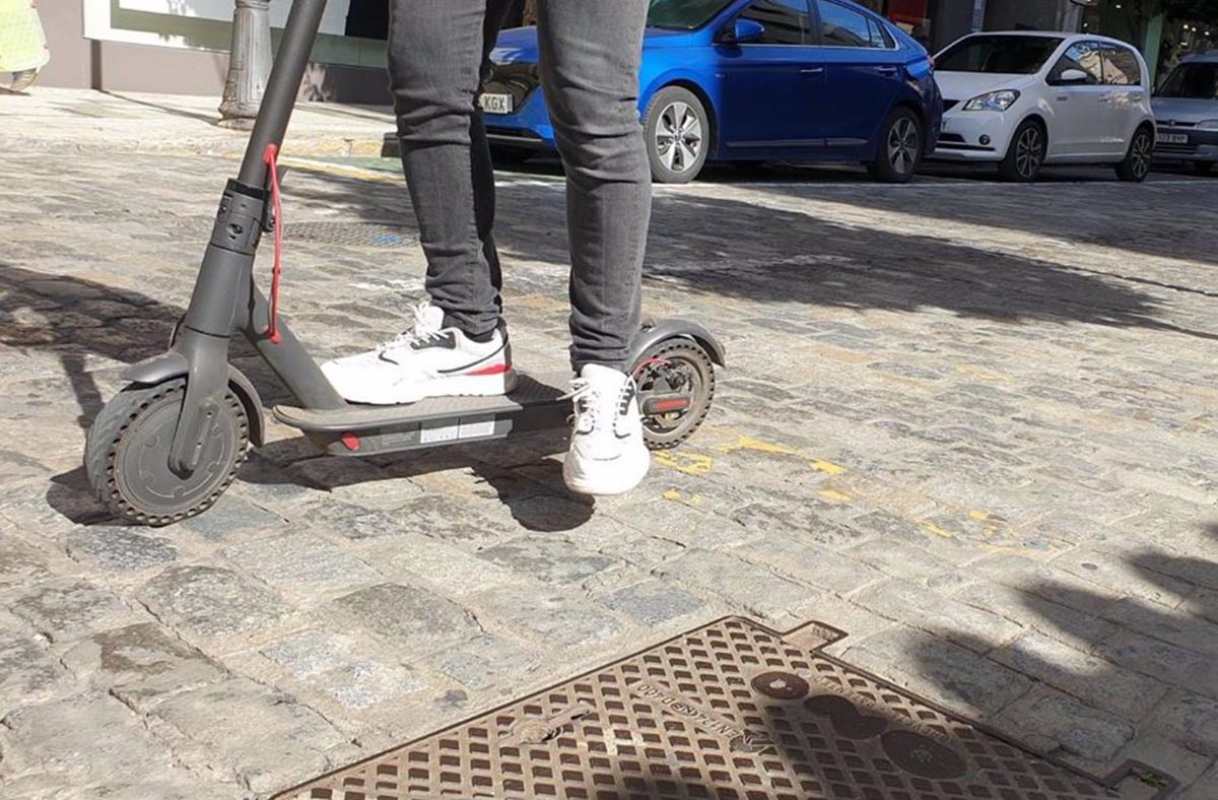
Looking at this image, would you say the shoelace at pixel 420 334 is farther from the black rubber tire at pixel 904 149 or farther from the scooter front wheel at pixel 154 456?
the black rubber tire at pixel 904 149

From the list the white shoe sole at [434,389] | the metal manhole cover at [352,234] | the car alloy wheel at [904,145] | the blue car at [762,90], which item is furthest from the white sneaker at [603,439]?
the car alloy wheel at [904,145]

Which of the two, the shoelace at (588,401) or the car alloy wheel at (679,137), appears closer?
the shoelace at (588,401)

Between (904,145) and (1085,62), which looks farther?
(1085,62)

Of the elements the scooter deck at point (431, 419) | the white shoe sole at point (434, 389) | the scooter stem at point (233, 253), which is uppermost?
the scooter stem at point (233, 253)

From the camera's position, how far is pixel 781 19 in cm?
1298

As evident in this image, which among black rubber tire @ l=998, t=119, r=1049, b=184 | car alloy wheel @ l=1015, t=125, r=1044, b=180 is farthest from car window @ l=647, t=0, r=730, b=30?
car alloy wheel @ l=1015, t=125, r=1044, b=180

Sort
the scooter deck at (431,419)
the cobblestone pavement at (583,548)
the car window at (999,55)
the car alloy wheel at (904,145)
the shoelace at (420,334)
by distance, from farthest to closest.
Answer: the car window at (999,55) < the car alloy wheel at (904,145) < the shoelace at (420,334) < the scooter deck at (431,419) < the cobblestone pavement at (583,548)

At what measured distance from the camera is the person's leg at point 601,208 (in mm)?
2928

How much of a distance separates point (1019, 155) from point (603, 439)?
46.3 feet

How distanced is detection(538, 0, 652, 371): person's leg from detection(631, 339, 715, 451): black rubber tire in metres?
0.35

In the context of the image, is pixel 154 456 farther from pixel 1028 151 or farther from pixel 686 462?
pixel 1028 151

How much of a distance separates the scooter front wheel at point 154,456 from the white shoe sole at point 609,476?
64 cm

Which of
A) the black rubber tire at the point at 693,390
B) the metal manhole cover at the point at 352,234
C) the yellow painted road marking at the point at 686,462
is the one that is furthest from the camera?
the metal manhole cover at the point at 352,234

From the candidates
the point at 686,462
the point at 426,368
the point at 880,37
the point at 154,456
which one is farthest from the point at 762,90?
the point at 154,456
